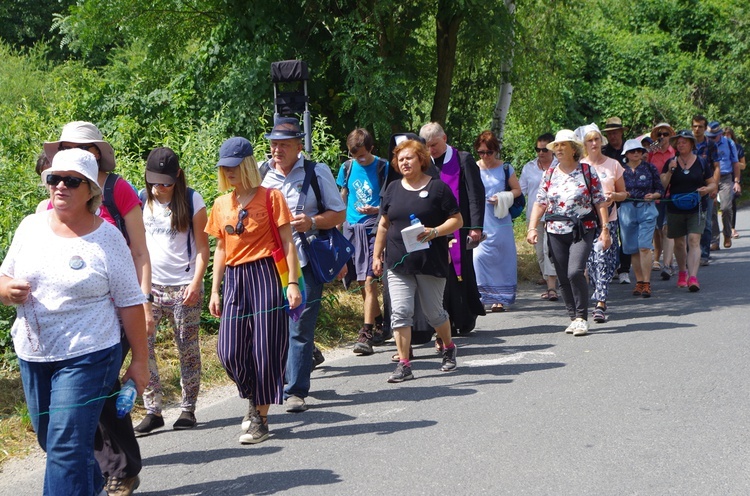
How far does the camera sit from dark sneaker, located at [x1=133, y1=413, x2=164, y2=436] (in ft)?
21.7

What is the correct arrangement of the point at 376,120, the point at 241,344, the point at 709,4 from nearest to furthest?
the point at 241,344
the point at 376,120
the point at 709,4

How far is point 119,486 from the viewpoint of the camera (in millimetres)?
5172

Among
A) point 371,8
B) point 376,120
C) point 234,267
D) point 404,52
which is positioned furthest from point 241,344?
point 404,52

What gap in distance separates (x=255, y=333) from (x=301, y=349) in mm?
710

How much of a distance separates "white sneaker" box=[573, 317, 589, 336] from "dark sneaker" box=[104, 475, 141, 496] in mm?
5203

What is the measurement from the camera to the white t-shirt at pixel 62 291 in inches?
170

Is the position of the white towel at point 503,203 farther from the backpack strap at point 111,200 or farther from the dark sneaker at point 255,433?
the backpack strap at point 111,200

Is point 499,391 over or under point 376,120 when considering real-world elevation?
under

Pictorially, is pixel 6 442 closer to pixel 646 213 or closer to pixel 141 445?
pixel 141 445

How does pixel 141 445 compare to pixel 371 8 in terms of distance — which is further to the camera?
pixel 371 8

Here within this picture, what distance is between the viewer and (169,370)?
816cm

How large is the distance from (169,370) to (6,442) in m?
1.88

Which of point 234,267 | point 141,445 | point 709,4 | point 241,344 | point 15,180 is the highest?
point 709,4


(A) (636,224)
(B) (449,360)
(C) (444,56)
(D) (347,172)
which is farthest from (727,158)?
(B) (449,360)
